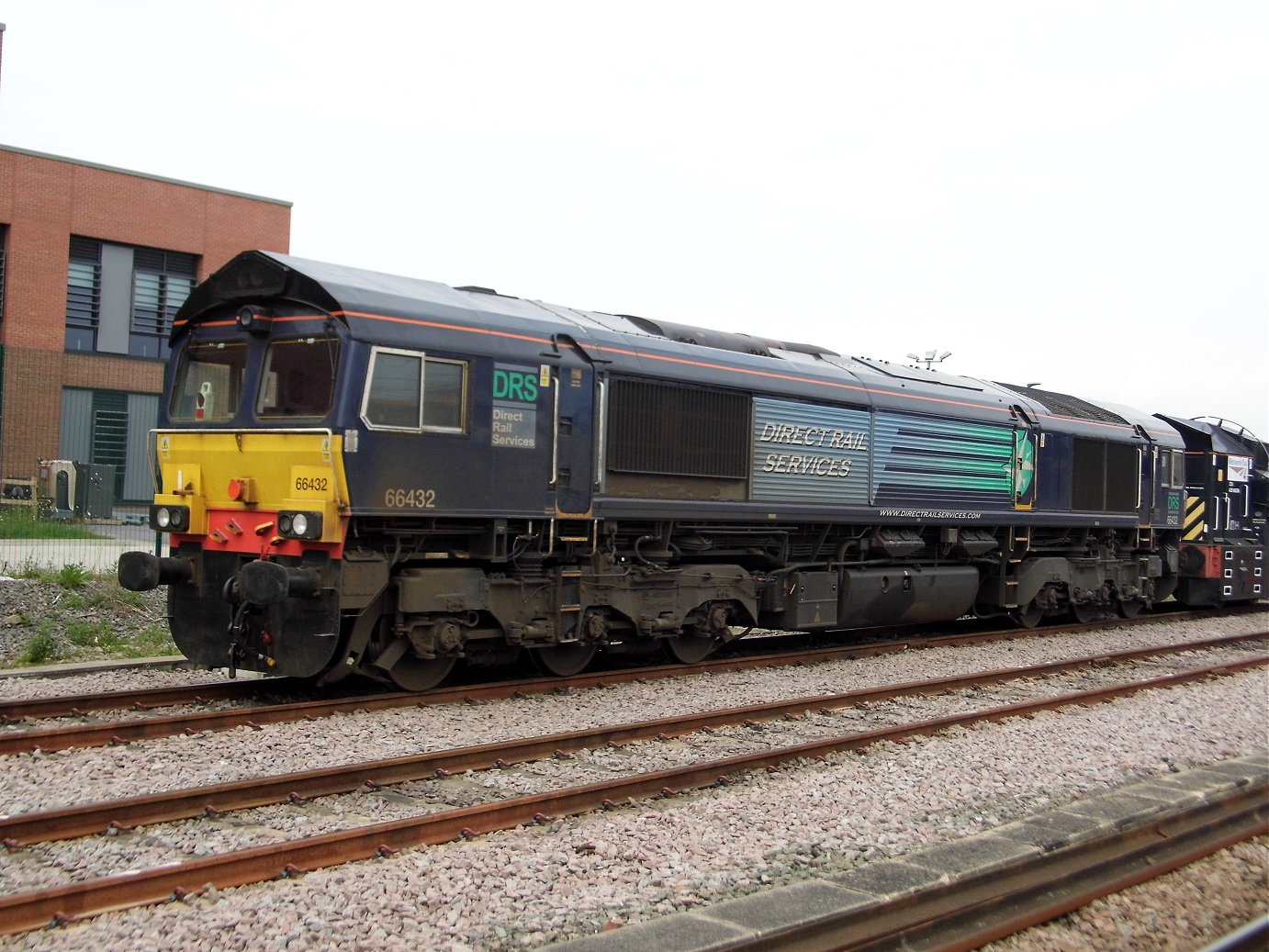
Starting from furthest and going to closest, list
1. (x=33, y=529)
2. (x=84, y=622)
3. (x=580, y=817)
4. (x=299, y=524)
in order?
(x=33, y=529)
(x=84, y=622)
(x=299, y=524)
(x=580, y=817)

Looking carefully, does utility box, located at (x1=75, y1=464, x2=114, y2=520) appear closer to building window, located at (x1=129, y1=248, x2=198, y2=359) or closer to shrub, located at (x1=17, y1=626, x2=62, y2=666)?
building window, located at (x1=129, y1=248, x2=198, y2=359)

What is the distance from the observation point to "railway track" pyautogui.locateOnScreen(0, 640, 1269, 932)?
4.87 m

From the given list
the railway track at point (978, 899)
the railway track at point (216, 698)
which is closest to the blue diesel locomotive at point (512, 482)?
the railway track at point (216, 698)

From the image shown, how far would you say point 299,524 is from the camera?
8695 mm

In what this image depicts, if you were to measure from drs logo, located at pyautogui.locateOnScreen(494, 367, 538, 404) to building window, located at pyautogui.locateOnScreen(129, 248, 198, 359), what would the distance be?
2380cm

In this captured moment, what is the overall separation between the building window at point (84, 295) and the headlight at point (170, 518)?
23.1 m

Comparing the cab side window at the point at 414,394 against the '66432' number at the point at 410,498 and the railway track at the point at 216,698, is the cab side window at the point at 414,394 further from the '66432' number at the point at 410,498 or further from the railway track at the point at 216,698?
the railway track at the point at 216,698

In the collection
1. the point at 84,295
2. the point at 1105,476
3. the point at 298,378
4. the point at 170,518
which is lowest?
the point at 170,518

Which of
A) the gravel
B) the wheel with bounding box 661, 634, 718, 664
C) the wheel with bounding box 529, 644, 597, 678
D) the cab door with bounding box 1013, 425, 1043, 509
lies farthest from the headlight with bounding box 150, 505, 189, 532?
the cab door with bounding box 1013, 425, 1043, 509

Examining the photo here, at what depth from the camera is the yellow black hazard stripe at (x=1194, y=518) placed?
20000 millimetres

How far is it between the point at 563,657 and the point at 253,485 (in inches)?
131

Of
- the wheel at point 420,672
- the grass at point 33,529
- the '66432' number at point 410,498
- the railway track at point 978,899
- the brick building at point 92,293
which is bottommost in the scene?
the railway track at point 978,899

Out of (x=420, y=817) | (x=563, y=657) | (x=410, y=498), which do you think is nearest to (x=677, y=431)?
(x=563, y=657)

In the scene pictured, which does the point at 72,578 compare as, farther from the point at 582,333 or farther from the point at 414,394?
the point at 582,333
